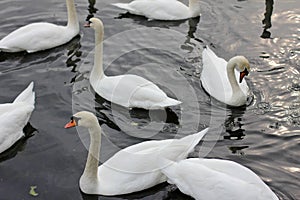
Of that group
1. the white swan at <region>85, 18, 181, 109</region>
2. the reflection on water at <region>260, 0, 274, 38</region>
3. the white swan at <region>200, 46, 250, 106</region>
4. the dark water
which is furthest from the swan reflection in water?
the reflection on water at <region>260, 0, 274, 38</region>

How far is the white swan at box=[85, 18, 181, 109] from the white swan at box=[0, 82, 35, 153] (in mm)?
1384

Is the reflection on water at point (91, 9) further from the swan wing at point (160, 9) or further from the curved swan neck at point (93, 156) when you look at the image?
the curved swan neck at point (93, 156)

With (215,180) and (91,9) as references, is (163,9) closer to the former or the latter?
(91,9)

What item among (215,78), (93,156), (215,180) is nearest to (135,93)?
(215,78)

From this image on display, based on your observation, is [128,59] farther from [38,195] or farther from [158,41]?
[38,195]

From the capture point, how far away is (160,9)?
12422mm

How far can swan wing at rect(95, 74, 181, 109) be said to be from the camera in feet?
29.6

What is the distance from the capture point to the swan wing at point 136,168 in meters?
7.21

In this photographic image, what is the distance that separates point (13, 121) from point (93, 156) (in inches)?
66.1

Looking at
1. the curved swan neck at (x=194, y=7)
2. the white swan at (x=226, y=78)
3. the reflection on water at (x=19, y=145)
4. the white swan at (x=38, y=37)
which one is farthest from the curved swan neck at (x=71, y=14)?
the reflection on water at (x=19, y=145)

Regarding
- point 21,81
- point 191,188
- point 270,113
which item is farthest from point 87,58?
point 191,188

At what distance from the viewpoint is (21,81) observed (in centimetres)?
1006

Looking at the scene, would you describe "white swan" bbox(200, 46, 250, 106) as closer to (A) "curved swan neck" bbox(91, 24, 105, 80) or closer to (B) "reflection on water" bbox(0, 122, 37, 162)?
(A) "curved swan neck" bbox(91, 24, 105, 80)

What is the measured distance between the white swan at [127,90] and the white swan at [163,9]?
302 centimetres
